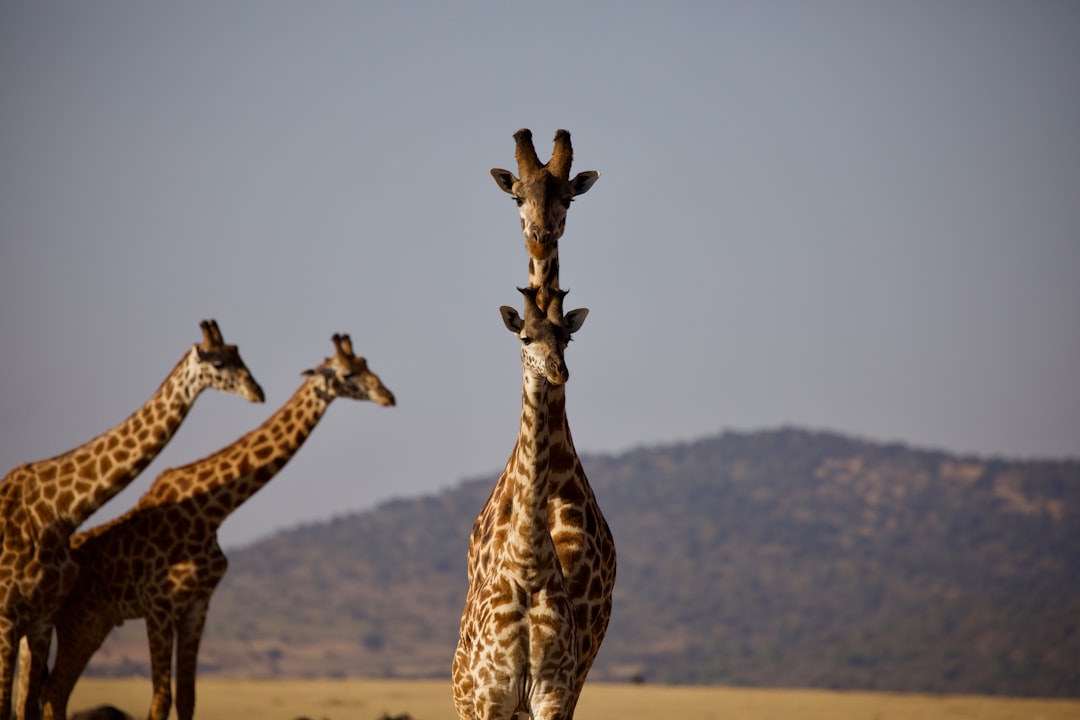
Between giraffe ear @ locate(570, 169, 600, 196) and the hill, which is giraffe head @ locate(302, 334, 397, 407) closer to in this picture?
giraffe ear @ locate(570, 169, 600, 196)

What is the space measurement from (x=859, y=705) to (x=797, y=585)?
74.9 m

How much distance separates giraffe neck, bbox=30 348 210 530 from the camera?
15.5 metres

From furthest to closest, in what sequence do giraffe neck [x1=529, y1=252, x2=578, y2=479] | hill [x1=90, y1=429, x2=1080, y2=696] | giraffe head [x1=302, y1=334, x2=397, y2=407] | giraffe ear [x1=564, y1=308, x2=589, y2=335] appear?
1. hill [x1=90, y1=429, x2=1080, y2=696]
2. giraffe head [x1=302, y1=334, x2=397, y2=407]
3. giraffe neck [x1=529, y1=252, x2=578, y2=479]
4. giraffe ear [x1=564, y1=308, x2=589, y2=335]

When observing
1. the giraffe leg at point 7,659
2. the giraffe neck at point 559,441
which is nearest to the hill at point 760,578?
the giraffe leg at point 7,659

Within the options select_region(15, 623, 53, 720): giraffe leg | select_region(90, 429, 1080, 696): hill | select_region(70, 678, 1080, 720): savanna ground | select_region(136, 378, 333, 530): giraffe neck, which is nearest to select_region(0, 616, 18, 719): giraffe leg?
select_region(15, 623, 53, 720): giraffe leg

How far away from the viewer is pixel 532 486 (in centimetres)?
1000

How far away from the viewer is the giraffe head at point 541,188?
1107 cm

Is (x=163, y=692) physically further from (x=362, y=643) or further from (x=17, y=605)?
(x=362, y=643)

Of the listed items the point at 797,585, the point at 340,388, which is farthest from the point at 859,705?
the point at 797,585

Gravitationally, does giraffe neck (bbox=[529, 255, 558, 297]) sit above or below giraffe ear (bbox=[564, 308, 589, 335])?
above

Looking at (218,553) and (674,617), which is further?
(674,617)

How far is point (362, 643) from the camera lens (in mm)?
83312

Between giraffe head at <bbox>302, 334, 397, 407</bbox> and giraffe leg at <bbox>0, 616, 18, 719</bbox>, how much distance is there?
3.92m

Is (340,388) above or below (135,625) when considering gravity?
above
